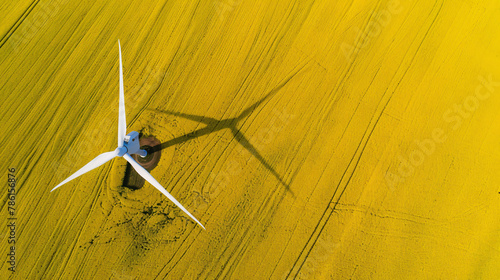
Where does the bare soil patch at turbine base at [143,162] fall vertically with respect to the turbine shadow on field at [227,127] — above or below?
below

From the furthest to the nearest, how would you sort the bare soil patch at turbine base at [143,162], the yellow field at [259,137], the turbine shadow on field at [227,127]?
the turbine shadow on field at [227,127], the bare soil patch at turbine base at [143,162], the yellow field at [259,137]

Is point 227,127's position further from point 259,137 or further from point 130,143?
point 130,143

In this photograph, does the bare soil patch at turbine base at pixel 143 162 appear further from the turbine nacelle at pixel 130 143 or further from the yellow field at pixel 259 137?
the turbine nacelle at pixel 130 143

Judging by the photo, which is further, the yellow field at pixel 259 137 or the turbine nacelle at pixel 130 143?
the yellow field at pixel 259 137

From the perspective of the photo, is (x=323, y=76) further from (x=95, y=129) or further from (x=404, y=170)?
(x=95, y=129)

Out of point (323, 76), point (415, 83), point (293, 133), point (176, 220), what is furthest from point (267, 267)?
point (415, 83)

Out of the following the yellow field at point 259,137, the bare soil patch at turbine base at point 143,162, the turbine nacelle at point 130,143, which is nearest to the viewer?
the turbine nacelle at point 130,143

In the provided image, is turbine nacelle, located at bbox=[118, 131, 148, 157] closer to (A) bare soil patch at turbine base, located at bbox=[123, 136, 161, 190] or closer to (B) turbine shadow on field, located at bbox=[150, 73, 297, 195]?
(A) bare soil patch at turbine base, located at bbox=[123, 136, 161, 190]

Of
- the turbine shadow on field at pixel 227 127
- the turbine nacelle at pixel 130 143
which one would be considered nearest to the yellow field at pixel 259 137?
the turbine shadow on field at pixel 227 127
